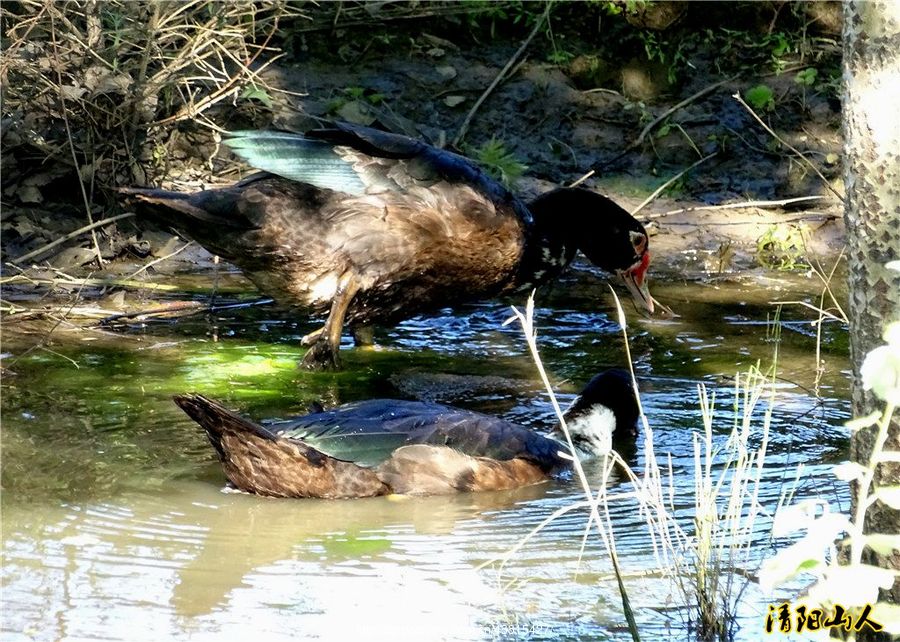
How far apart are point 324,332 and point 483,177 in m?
1.22

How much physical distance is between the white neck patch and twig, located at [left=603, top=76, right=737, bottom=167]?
174 inches

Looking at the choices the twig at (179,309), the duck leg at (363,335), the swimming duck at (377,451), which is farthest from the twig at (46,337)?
the swimming duck at (377,451)

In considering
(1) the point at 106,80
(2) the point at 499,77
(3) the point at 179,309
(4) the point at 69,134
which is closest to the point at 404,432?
(3) the point at 179,309

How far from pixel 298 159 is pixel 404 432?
2.24 metres

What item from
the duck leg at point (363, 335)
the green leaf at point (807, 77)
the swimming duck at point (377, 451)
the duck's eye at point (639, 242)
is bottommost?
the duck leg at point (363, 335)

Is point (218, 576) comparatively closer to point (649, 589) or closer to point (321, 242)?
point (649, 589)

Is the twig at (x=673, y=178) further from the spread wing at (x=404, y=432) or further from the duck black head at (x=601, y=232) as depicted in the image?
the spread wing at (x=404, y=432)

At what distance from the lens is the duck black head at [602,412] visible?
241 inches

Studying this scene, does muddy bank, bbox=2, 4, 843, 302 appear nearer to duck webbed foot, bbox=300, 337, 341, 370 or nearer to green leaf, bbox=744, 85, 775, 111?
green leaf, bbox=744, 85, 775, 111

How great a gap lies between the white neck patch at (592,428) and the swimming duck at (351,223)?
1.53 m

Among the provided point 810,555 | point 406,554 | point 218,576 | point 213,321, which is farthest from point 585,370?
point 810,555

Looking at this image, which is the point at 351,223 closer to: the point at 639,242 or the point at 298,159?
the point at 298,159

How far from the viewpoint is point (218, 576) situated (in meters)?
4.25

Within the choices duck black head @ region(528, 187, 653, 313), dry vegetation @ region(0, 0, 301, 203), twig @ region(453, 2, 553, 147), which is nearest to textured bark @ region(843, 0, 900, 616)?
duck black head @ region(528, 187, 653, 313)
